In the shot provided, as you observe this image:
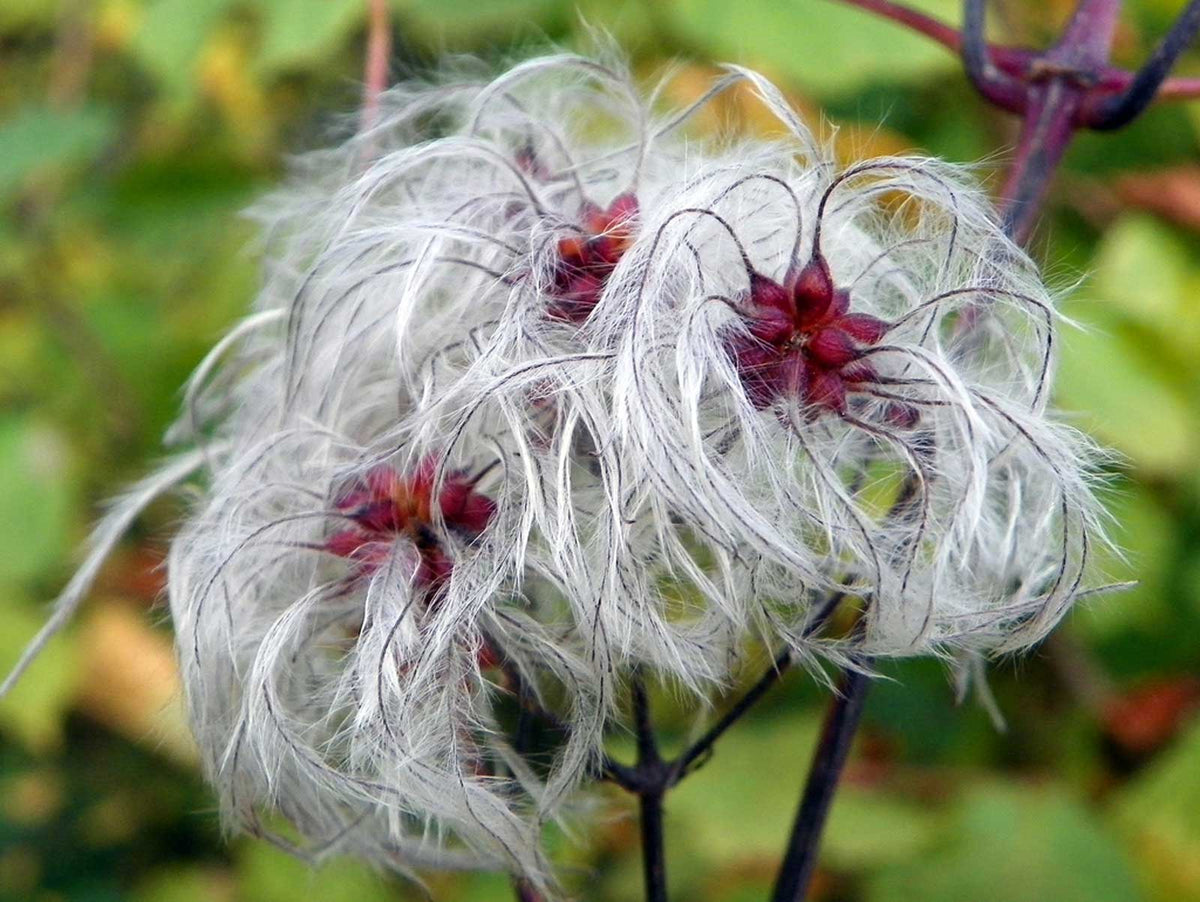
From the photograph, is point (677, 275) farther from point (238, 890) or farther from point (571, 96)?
point (238, 890)

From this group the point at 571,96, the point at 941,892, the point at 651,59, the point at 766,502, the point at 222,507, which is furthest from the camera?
the point at 651,59

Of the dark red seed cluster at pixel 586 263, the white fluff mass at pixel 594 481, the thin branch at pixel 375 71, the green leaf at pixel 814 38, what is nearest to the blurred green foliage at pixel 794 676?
the green leaf at pixel 814 38

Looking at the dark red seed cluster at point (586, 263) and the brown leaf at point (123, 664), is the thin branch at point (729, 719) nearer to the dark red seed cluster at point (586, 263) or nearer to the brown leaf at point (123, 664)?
the dark red seed cluster at point (586, 263)

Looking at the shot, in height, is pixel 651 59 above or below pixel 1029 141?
below

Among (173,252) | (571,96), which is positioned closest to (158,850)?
(173,252)

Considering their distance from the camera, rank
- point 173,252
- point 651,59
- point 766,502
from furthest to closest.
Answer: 1. point 173,252
2. point 651,59
3. point 766,502
